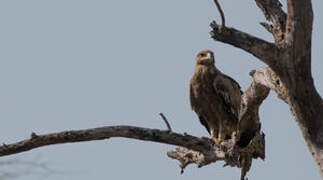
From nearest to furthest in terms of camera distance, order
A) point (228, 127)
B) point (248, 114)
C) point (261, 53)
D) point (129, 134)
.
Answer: point (261, 53), point (129, 134), point (248, 114), point (228, 127)

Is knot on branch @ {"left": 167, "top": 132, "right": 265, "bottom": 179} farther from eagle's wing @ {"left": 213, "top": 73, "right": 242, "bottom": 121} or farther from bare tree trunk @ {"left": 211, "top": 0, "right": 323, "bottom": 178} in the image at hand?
eagle's wing @ {"left": 213, "top": 73, "right": 242, "bottom": 121}

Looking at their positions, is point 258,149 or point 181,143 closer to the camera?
point 181,143

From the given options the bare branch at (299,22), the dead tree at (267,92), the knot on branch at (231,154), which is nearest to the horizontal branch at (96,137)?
the dead tree at (267,92)

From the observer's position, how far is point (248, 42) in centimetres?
616

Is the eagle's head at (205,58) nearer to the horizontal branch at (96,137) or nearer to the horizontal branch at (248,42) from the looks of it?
the horizontal branch at (96,137)

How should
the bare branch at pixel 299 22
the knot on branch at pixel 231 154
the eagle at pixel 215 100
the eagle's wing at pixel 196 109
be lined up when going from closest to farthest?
1. the bare branch at pixel 299 22
2. the knot on branch at pixel 231 154
3. the eagle at pixel 215 100
4. the eagle's wing at pixel 196 109

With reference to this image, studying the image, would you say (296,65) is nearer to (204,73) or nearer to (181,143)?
(181,143)

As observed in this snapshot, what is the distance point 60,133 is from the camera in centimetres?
647

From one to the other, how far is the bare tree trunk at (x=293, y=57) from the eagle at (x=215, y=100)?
248 centimetres

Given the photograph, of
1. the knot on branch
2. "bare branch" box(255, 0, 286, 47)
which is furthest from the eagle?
"bare branch" box(255, 0, 286, 47)

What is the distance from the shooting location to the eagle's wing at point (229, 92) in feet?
30.2

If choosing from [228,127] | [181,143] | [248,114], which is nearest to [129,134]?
[181,143]

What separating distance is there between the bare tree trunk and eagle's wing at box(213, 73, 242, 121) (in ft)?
7.83

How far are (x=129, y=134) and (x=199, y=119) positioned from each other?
3370 millimetres
